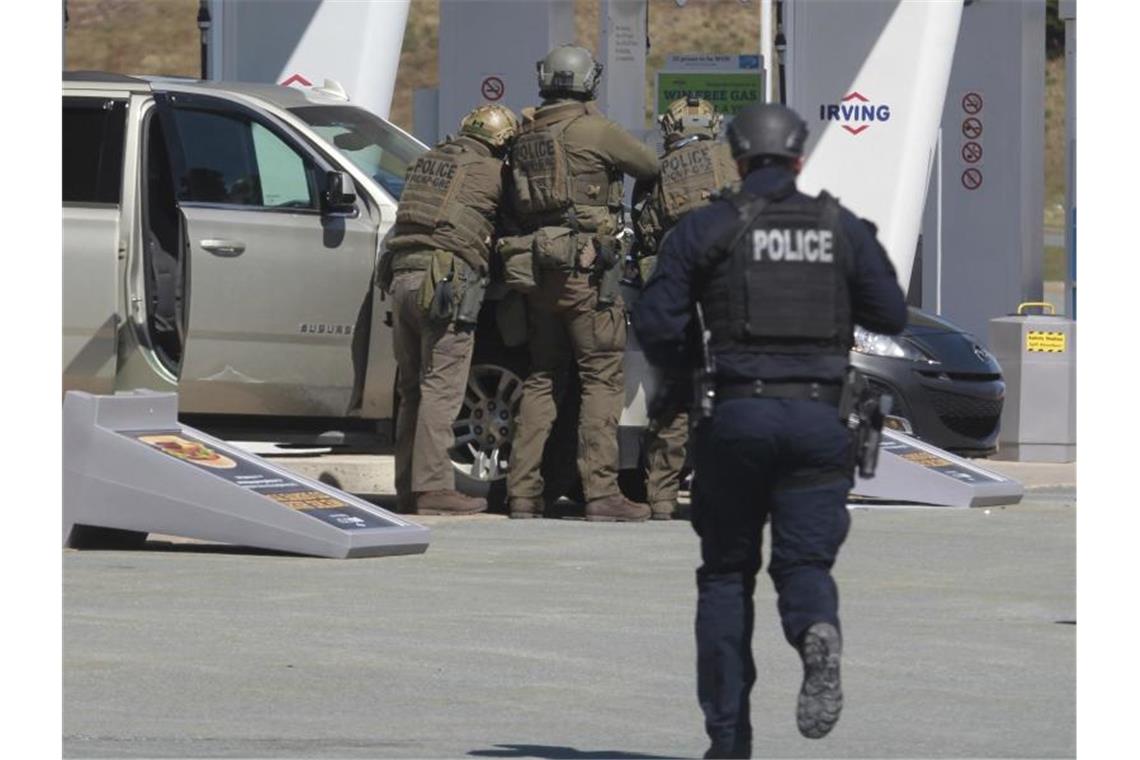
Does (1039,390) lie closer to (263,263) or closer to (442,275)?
(442,275)

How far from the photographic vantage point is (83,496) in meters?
11.5

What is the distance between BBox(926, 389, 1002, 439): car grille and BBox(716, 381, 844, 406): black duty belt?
8.17m

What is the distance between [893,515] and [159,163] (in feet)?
13.0

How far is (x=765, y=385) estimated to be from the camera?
22.8 feet

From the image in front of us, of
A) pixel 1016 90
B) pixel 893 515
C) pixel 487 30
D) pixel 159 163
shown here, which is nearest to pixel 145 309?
pixel 159 163

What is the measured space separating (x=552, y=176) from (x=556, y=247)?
0.33 m

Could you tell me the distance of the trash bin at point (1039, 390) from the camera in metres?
16.6

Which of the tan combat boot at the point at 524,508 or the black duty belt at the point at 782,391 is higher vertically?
the black duty belt at the point at 782,391

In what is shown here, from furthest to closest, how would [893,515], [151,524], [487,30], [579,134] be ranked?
[487,30]
[893,515]
[579,134]
[151,524]

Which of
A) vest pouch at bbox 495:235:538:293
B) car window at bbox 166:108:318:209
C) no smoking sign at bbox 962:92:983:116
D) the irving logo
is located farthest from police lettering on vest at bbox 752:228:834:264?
no smoking sign at bbox 962:92:983:116

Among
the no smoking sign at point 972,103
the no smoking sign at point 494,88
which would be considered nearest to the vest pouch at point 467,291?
the no smoking sign at point 494,88

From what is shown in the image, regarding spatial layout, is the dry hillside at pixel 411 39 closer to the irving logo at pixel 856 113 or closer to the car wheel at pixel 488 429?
the irving logo at pixel 856 113
